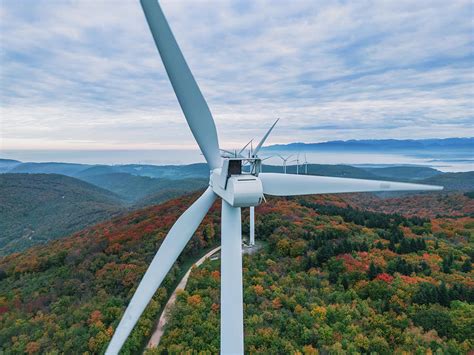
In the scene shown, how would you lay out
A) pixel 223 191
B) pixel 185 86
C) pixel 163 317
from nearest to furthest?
pixel 185 86
pixel 223 191
pixel 163 317

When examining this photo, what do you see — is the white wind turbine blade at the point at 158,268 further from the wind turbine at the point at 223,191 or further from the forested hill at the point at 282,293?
the forested hill at the point at 282,293

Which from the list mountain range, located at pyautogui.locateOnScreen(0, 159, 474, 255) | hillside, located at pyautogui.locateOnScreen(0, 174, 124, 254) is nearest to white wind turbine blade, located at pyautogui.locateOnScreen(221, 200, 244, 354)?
mountain range, located at pyautogui.locateOnScreen(0, 159, 474, 255)

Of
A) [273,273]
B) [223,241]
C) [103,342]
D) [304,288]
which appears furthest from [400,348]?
[103,342]

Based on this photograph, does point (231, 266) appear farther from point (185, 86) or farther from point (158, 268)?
point (185, 86)

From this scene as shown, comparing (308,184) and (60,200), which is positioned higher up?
(308,184)

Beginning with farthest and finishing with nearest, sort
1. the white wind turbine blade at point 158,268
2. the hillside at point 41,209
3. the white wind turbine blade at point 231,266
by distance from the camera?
the hillside at point 41,209 < the white wind turbine blade at point 231,266 < the white wind turbine blade at point 158,268

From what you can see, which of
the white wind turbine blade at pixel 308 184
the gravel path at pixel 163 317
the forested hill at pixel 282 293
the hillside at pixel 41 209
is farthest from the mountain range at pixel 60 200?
the white wind turbine blade at pixel 308 184

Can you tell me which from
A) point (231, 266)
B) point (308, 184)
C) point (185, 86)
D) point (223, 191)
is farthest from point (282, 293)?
point (185, 86)
